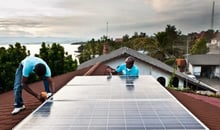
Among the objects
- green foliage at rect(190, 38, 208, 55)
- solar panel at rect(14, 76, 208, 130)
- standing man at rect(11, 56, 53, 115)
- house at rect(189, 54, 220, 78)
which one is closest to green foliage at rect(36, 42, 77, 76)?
standing man at rect(11, 56, 53, 115)

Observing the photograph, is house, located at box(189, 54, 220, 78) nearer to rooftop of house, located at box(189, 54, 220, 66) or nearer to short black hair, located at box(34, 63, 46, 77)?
rooftop of house, located at box(189, 54, 220, 66)

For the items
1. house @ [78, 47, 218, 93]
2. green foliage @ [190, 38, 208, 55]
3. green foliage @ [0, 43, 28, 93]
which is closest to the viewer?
green foliage @ [0, 43, 28, 93]

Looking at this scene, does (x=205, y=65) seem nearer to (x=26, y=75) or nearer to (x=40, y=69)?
(x=40, y=69)

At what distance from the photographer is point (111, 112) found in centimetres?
349

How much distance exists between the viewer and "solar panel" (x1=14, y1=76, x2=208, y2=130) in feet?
9.78

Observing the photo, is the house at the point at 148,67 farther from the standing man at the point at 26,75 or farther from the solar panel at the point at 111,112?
the solar panel at the point at 111,112

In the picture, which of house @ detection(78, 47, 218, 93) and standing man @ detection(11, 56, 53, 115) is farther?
house @ detection(78, 47, 218, 93)

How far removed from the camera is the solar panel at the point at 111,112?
298 cm

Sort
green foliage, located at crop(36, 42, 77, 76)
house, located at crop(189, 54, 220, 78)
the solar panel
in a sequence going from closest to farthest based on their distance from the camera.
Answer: the solar panel, green foliage, located at crop(36, 42, 77, 76), house, located at crop(189, 54, 220, 78)

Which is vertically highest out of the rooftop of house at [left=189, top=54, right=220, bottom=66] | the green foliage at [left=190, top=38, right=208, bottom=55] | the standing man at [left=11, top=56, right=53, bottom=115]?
the green foliage at [left=190, top=38, right=208, bottom=55]

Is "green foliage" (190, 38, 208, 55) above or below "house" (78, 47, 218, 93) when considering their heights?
above

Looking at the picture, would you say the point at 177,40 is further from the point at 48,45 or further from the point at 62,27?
the point at 48,45

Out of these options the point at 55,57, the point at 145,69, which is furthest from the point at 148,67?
the point at 55,57

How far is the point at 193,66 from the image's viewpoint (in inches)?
1858
